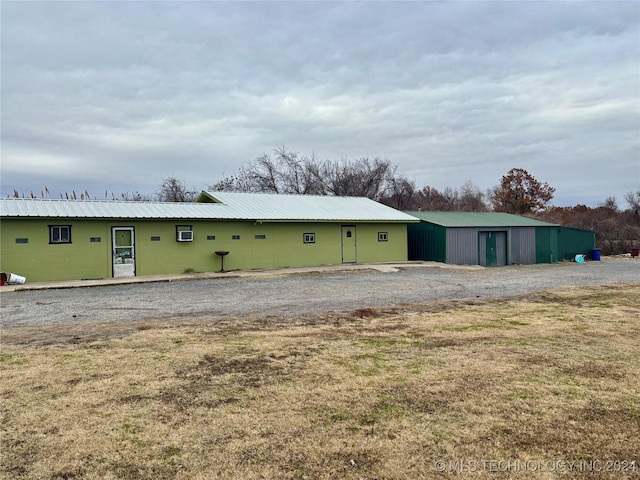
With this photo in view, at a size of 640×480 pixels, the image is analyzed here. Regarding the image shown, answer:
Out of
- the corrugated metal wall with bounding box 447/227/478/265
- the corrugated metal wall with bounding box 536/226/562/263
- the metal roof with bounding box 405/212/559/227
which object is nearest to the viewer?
the corrugated metal wall with bounding box 447/227/478/265

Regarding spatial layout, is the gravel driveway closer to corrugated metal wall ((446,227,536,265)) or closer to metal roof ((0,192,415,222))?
metal roof ((0,192,415,222))

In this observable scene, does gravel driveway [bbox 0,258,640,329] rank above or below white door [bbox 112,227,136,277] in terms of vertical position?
below

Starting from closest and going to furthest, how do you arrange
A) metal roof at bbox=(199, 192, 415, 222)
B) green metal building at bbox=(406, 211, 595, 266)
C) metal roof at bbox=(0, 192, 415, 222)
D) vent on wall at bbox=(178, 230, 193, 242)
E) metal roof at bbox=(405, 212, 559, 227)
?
metal roof at bbox=(0, 192, 415, 222)
vent on wall at bbox=(178, 230, 193, 242)
metal roof at bbox=(199, 192, 415, 222)
green metal building at bbox=(406, 211, 595, 266)
metal roof at bbox=(405, 212, 559, 227)

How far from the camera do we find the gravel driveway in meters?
9.42

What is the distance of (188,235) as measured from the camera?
724 inches

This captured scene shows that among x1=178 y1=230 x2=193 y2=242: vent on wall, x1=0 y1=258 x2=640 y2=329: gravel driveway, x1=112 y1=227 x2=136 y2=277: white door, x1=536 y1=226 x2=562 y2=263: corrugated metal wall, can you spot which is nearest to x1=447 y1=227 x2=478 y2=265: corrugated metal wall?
x1=536 y1=226 x2=562 y2=263: corrugated metal wall

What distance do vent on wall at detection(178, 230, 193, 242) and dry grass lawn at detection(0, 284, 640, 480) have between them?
1117 cm

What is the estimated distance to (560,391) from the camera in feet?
14.9

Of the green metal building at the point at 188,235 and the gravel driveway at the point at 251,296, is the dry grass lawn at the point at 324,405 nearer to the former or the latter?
the gravel driveway at the point at 251,296

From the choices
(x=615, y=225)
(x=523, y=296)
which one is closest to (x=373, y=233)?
(x=523, y=296)

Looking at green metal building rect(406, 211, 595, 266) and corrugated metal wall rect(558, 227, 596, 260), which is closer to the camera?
green metal building rect(406, 211, 595, 266)

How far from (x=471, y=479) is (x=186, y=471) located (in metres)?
1.90

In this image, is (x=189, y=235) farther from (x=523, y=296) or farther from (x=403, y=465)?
(x=403, y=465)

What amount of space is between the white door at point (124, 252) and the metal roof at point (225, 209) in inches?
28.3
